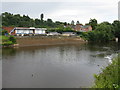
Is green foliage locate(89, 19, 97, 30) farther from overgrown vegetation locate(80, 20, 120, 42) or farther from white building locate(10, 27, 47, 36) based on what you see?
white building locate(10, 27, 47, 36)

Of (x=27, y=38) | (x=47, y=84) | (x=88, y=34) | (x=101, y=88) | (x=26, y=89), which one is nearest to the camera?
(x=101, y=88)

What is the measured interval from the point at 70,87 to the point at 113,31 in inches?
1487

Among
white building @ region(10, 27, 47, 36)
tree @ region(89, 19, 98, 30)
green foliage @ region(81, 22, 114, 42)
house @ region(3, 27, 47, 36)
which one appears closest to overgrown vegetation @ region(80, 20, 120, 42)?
green foliage @ region(81, 22, 114, 42)

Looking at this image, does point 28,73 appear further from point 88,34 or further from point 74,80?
point 88,34

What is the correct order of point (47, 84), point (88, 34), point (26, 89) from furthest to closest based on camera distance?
1. point (88, 34)
2. point (47, 84)
3. point (26, 89)

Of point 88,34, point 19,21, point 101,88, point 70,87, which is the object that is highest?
point 19,21

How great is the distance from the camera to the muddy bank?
3219cm

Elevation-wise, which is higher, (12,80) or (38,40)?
(38,40)

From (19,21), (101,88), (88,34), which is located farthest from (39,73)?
(19,21)

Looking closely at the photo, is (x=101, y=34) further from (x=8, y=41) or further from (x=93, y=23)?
(x=8, y=41)

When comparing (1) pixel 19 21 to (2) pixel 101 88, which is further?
(1) pixel 19 21

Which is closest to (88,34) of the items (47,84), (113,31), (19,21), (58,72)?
(113,31)

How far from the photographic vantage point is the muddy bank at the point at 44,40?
32188 millimetres

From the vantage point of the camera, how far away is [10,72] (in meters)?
12.2
